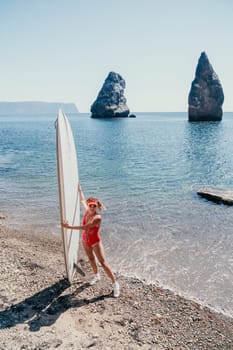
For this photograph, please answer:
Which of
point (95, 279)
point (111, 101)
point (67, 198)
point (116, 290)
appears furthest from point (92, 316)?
point (111, 101)

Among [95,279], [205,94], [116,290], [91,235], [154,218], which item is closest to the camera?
[91,235]

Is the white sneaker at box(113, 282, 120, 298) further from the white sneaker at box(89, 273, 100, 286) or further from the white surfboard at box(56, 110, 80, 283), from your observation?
the white surfboard at box(56, 110, 80, 283)

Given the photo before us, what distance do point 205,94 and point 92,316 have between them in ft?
295

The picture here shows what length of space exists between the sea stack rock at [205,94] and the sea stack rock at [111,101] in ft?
132

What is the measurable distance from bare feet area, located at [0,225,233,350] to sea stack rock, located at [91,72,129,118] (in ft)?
389

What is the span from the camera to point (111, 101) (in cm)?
12331

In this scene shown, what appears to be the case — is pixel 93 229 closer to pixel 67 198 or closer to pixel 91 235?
pixel 91 235

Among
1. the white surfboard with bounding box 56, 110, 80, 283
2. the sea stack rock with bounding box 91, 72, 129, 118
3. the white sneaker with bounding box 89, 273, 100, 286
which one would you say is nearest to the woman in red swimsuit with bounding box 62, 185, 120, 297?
the white surfboard with bounding box 56, 110, 80, 283

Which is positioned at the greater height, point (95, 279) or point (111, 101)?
point (111, 101)

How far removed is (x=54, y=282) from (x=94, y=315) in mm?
1486

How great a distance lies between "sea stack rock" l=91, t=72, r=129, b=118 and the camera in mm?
122750

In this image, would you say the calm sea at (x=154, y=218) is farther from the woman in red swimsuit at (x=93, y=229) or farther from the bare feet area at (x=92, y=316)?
the woman in red swimsuit at (x=93, y=229)

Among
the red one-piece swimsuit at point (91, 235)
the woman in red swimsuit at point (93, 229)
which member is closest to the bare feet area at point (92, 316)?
the woman in red swimsuit at point (93, 229)

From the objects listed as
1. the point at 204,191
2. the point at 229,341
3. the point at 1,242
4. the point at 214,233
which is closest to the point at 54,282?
the point at 1,242
